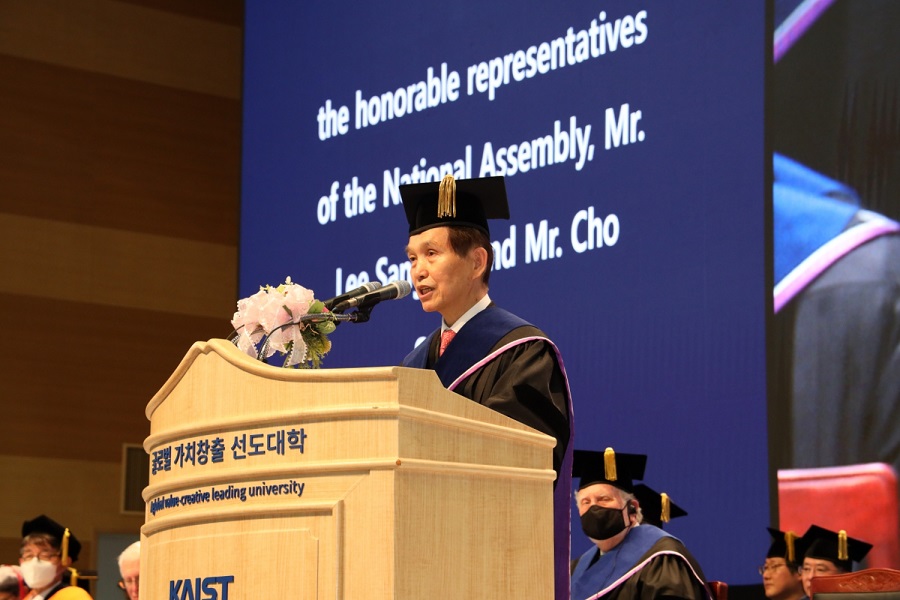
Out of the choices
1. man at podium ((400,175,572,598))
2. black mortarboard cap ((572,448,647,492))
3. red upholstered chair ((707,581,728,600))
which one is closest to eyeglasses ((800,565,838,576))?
red upholstered chair ((707,581,728,600))

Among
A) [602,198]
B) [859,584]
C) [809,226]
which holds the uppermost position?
[602,198]

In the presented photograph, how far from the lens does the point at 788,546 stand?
525 cm

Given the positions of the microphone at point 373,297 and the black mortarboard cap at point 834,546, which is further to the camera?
the black mortarboard cap at point 834,546

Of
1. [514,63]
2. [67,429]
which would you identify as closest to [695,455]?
[514,63]

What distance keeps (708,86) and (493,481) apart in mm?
3721

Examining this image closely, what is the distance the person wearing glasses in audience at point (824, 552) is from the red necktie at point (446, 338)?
2756 mm

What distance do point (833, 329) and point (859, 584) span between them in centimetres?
99

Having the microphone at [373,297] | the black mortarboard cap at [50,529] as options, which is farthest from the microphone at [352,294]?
the black mortarboard cap at [50,529]

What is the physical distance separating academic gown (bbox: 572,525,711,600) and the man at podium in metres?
2.49

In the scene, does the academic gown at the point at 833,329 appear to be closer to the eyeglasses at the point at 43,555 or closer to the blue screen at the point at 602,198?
the blue screen at the point at 602,198

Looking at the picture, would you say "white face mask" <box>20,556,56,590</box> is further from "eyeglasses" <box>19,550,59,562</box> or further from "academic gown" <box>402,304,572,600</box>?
"academic gown" <box>402,304,572,600</box>

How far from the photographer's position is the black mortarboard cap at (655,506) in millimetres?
5414

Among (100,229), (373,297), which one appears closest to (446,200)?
(373,297)

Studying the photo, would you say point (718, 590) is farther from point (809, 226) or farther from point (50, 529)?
point (50, 529)
